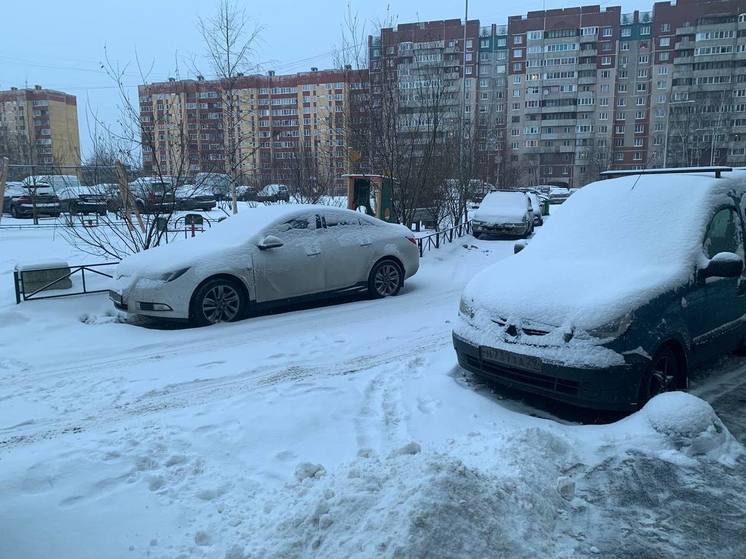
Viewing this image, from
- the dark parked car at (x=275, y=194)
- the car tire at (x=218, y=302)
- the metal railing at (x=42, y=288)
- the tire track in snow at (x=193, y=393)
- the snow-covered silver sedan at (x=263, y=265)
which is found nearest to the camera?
the tire track in snow at (x=193, y=393)

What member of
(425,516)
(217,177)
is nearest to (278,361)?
(425,516)

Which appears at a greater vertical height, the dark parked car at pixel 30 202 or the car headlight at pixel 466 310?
the dark parked car at pixel 30 202

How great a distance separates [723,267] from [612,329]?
1.38 metres

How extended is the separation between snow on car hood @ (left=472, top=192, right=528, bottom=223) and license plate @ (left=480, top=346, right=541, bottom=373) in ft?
49.6

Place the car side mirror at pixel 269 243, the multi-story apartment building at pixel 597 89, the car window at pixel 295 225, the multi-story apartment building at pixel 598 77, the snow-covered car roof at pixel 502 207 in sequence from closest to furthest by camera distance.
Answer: the car side mirror at pixel 269 243
the car window at pixel 295 225
the snow-covered car roof at pixel 502 207
the multi-story apartment building at pixel 597 89
the multi-story apartment building at pixel 598 77

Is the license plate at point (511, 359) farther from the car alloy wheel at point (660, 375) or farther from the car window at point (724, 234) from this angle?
the car window at point (724, 234)

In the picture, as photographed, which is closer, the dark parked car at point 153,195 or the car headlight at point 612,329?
the car headlight at point 612,329

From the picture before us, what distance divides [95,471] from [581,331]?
11.1ft

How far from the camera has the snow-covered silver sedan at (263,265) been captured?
24.3 feet

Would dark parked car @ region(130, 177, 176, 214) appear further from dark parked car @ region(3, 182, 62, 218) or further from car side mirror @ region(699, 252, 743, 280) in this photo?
dark parked car @ region(3, 182, 62, 218)

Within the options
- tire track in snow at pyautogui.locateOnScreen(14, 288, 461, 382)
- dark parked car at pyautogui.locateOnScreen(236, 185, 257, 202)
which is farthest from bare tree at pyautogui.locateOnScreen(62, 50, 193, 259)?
dark parked car at pyautogui.locateOnScreen(236, 185, 257, 202)

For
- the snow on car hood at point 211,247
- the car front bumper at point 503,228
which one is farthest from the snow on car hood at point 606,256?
the car front bumper at point 503,228

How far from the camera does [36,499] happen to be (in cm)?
314

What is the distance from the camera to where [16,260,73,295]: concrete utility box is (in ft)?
28.7
